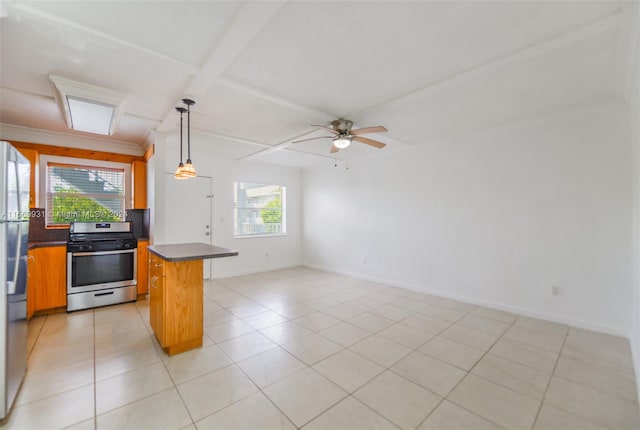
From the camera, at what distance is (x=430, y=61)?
2246 millimetres

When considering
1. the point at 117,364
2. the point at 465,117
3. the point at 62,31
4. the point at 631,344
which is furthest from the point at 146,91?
the point at 631,344

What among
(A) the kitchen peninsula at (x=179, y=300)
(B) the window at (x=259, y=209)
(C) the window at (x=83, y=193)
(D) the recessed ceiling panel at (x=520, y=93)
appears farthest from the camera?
(B) the window at (x=259, y=209)

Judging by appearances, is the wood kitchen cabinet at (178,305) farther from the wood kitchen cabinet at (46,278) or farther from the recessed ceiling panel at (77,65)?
the wood kitchen cabinet at (46,278)

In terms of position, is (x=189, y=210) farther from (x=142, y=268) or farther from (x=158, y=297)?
(x=158, y=297)

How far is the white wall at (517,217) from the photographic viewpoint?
10.0 feet

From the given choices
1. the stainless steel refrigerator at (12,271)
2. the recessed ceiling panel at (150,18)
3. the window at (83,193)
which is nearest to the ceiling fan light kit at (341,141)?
the recessed ceiling panel at (150,18)

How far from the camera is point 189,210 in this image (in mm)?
5047

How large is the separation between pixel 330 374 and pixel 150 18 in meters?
2.93

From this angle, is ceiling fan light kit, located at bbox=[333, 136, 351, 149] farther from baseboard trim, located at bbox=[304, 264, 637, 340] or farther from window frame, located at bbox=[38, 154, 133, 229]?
window frame, located at bbox=[38, 154, 133, 229]

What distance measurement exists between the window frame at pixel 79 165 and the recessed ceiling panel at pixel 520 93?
164 inches

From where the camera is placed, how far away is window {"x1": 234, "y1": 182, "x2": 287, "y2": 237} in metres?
6.00

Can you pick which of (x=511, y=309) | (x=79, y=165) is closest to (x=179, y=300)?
(x=79, y=165)

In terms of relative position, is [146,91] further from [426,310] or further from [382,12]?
[426,310]

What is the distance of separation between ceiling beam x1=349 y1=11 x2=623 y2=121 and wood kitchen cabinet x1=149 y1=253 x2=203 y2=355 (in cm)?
272
